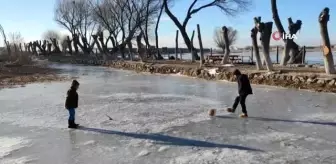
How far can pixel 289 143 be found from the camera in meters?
8.39

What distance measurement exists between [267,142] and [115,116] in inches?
207

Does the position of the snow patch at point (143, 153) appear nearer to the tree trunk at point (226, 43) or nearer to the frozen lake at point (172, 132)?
the frozen lake at point (172, 132)

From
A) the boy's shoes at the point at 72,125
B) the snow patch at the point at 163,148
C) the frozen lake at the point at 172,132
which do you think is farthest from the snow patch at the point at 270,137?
the boy's shoes at the point at 72,125

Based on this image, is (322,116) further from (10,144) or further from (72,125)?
(10,144)

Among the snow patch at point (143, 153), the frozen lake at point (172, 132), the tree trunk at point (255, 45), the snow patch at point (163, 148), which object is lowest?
the snow patch at point (143, 153)

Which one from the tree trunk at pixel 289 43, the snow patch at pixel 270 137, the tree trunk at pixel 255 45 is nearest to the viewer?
the snow patch at pixel 270 137

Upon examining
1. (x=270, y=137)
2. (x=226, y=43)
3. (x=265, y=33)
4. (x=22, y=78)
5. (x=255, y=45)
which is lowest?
(x=270, y=137)

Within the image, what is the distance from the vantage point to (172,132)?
32.3 ft

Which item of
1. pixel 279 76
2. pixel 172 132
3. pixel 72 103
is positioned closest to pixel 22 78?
pixel 279 76

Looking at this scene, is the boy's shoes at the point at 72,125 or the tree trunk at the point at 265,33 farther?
the tree trunk at the point at 265,33

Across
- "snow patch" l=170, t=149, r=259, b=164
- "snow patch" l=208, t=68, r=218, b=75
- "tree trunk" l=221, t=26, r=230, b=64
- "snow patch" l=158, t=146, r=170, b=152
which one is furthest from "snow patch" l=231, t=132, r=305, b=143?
"tree trunk" l=221, t=26, r=230, b=64

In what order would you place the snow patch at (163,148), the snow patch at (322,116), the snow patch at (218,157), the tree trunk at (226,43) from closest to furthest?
the snow patch at (218,157) → the snow patch at (163,148) → the snow patch at (322,116) → the tree trunk at (226,43)

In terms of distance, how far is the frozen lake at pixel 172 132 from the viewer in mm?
7734

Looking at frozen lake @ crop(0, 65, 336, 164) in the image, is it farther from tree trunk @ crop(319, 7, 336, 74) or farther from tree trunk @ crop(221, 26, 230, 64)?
tree trunk @ crop(221, 26, 230, 64)
